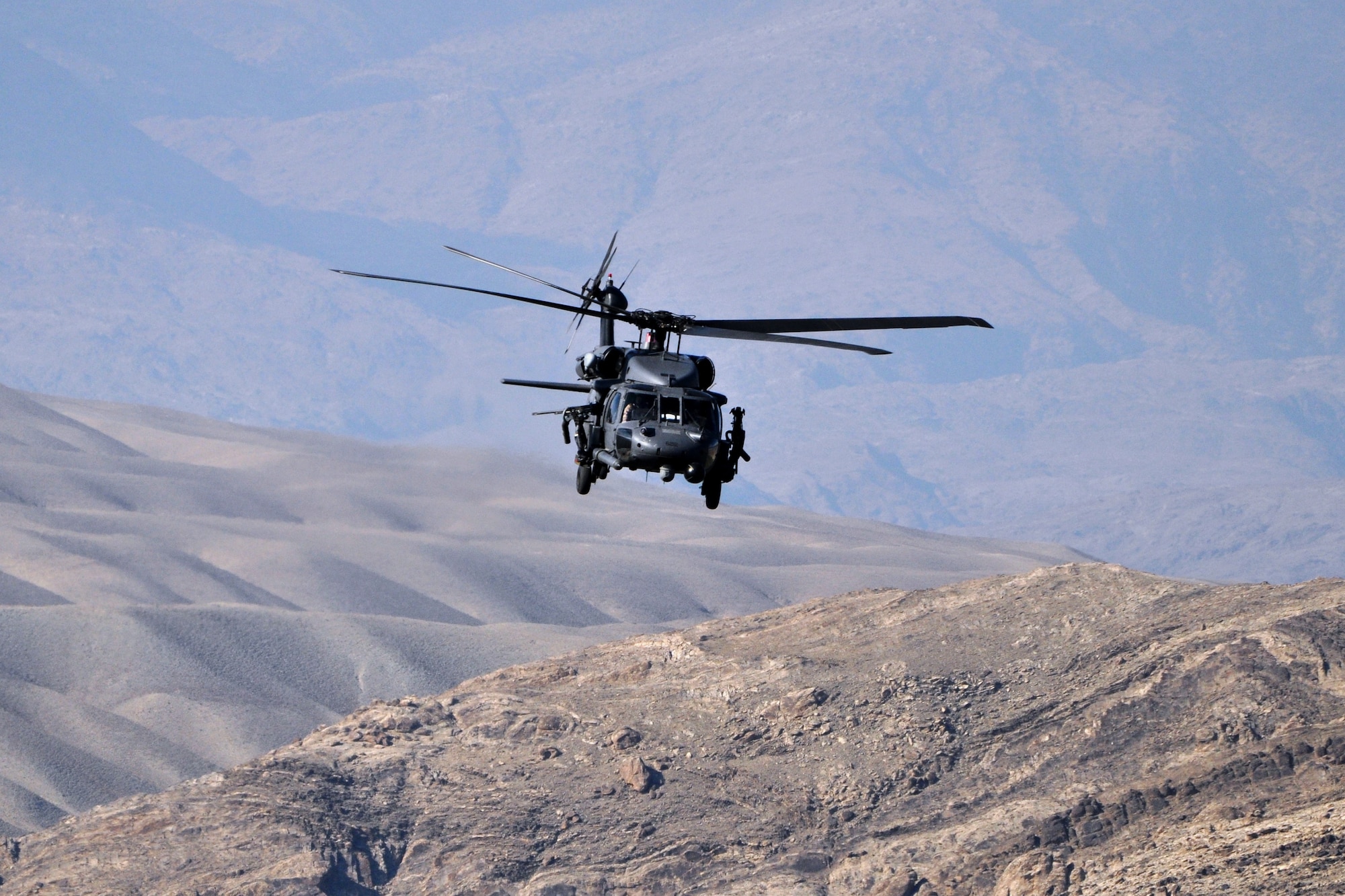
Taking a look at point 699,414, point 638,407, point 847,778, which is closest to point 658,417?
point 638,407

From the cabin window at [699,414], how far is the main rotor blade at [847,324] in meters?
1.95

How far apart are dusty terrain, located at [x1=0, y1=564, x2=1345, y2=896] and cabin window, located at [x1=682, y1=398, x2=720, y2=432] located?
37.0 metres

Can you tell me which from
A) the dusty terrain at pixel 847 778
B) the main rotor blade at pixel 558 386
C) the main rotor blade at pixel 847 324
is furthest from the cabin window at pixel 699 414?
the dusty terrain at pixel 847 778

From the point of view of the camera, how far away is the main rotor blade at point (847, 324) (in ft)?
110

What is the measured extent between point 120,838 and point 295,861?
26.8 feet

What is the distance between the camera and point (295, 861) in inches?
3022

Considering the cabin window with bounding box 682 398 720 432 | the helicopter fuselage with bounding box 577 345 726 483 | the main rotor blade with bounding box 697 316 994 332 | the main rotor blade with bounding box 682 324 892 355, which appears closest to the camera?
the main rotor blade with bounding box 697 316 994 332

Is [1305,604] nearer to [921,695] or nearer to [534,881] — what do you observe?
[921,695]

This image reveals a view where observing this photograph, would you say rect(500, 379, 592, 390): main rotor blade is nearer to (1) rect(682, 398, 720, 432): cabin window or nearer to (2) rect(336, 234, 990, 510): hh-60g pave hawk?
(2) rect(336, 234, 990, 510): hh-60g pave hawk

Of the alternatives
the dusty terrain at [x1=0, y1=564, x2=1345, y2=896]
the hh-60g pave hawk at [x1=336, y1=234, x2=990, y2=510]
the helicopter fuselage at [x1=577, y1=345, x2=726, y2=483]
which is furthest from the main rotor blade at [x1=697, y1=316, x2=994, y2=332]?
the dusty terrain at [x1=0, y1=564, x2=1345, y2=896]

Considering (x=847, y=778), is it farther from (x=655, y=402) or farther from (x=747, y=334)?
(x=747, y=334)

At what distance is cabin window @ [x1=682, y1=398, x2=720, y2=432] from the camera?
1496 inches

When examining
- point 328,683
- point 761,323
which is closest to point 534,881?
point 761,323

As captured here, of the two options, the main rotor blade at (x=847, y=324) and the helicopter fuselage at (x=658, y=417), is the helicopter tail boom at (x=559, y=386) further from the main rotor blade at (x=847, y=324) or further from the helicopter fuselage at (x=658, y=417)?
the main rotor blade at (x=847, y=324)
